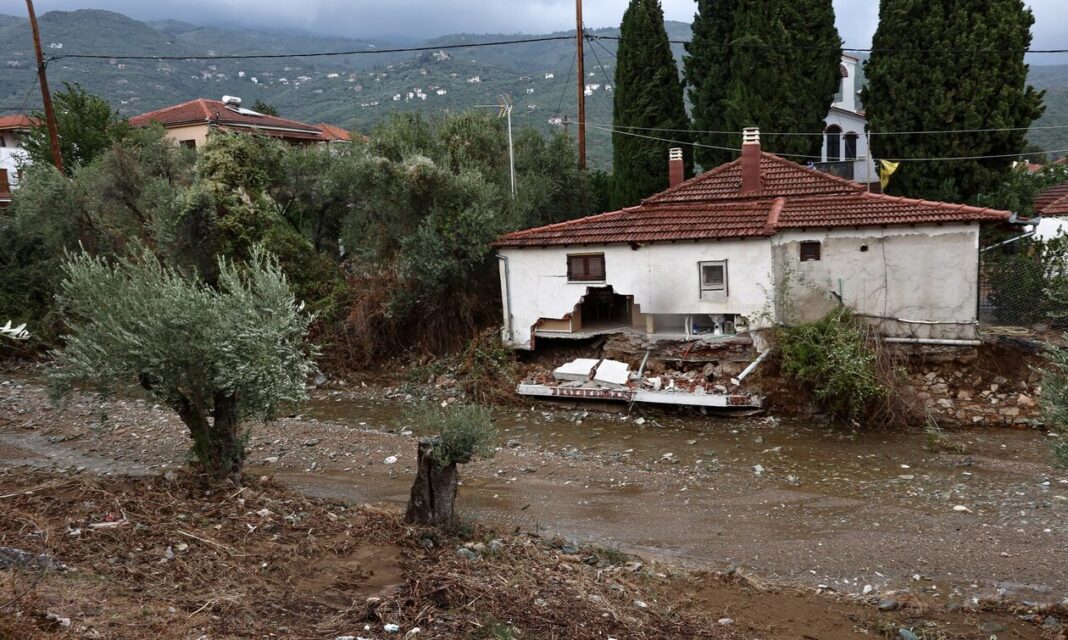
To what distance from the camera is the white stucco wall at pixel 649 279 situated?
19.7 m

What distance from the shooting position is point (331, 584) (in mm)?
8828

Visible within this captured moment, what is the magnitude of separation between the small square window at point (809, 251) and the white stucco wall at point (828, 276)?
13 centimetres

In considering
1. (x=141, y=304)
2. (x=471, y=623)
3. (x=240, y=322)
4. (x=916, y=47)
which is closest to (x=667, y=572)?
(x=471, y=623)

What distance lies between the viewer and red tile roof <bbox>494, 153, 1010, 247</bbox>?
18812 millimetres

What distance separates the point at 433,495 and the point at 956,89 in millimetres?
21897

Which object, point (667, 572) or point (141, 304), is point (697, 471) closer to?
point (667, 572)

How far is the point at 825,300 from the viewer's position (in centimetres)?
1941

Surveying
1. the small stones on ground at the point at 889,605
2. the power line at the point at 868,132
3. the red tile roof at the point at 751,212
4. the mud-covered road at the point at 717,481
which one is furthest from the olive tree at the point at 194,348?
the power line at the point at 868,132

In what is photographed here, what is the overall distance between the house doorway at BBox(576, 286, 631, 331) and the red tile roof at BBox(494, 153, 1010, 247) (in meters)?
2.55

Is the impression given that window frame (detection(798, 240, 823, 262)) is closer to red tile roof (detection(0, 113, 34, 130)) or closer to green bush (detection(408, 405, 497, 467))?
green bush (detection(408, 405, 497, 467))

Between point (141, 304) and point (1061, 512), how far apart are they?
14795mm

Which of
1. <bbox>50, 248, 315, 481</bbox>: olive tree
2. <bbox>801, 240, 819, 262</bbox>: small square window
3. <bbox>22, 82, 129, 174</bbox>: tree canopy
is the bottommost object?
<bbox>801, 240, 819, 262</bbox>: small square window

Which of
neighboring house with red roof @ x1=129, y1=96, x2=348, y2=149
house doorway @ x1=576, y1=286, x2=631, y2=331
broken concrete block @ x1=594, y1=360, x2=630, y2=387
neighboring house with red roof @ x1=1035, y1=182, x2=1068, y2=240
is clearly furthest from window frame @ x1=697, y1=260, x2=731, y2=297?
neighboring house with red roof @ x1=129, y1=96, x2=348, y2=149

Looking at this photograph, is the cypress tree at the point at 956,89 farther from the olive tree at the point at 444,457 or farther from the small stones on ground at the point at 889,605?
the olive tree at the point at 444,457
